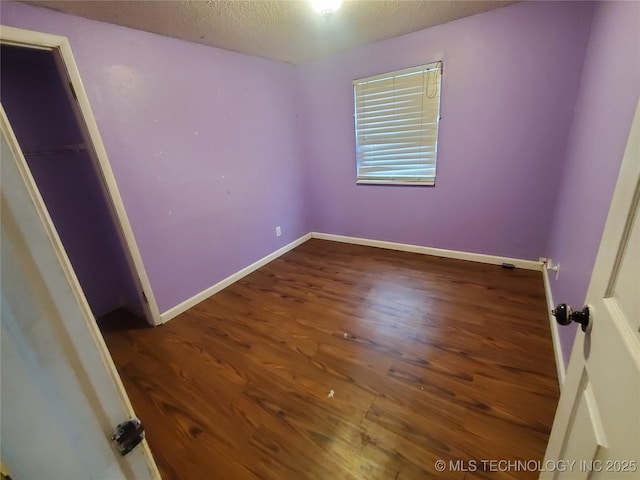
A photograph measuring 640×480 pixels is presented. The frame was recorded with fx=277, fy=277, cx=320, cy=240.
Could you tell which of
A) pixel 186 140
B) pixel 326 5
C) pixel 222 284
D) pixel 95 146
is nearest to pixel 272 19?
pixel 326 5

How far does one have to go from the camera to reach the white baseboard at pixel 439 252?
8.57ft

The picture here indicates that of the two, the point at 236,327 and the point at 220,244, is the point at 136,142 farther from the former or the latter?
the point at 236,327

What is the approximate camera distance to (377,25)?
87.4 inches

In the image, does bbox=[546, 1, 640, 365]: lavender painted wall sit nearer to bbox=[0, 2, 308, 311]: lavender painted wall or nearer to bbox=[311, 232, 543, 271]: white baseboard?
bbox=[311, 232, 543, 271]: white baseboard

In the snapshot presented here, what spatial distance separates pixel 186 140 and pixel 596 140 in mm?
2681

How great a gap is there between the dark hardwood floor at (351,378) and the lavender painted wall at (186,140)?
1.73 feet

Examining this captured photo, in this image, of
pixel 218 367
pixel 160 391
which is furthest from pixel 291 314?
pixel 160 391

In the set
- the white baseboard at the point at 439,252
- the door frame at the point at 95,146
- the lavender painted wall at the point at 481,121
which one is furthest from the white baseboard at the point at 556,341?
the door frame at the point at 95,146

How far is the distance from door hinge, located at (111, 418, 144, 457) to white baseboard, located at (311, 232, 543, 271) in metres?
3.00

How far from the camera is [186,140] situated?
2.26m

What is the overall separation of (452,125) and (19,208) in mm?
2927

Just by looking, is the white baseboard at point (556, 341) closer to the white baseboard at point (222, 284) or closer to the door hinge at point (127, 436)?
the door hinge at point (127, 436)

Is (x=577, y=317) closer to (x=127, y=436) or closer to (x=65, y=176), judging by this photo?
(x=127, y=436)

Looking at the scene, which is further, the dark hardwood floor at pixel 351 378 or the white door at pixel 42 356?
the dark hardwood floor at pixel 351 378
